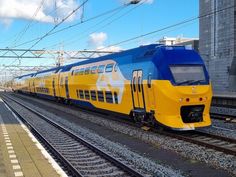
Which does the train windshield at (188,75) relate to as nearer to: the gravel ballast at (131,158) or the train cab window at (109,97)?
the gravel ballast at (131,158)

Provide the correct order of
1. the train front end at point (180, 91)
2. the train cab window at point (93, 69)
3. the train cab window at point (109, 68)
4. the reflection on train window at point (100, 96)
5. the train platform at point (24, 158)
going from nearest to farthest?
the train platform at point (24, 158)
the train front end at point (180, 91)
the train cab window at point (109, 68)
the reflection on train window at point (100, 96)
the train cab window at point (93, 69)

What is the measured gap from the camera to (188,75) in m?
15.0

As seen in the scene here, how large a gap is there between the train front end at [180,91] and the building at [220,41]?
53467 mm

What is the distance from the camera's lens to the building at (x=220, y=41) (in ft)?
225

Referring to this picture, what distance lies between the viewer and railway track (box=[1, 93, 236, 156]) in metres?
11.7

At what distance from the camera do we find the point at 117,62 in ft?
64.1

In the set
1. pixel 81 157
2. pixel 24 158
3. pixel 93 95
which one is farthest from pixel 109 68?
pixel 24 158

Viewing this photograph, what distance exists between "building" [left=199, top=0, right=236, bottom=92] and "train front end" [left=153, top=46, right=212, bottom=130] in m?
53.5

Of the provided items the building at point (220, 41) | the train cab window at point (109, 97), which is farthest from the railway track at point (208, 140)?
the building at point (220, 41)

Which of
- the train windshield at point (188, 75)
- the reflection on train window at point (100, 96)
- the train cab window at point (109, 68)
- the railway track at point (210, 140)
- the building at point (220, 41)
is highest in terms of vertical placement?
the building at point (220, 41)

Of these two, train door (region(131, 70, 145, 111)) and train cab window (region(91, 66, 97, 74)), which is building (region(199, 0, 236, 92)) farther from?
train door (region(131, 70, 145, 111))

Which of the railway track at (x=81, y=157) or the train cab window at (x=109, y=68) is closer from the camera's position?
the railway track at (x=81, y=157)

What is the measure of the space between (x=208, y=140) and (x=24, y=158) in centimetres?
618

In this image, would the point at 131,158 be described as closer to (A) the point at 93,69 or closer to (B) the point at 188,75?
(B) the point at 188,75
